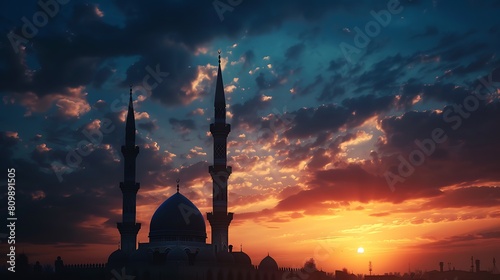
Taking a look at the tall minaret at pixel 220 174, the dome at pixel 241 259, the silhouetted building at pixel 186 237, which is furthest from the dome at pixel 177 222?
the dome at pixel 241 259

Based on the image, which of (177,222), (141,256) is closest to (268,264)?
(177,222)

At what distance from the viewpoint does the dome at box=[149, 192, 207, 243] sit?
6931cm

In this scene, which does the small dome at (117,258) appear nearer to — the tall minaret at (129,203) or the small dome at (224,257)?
the tall minaret at (129,203)

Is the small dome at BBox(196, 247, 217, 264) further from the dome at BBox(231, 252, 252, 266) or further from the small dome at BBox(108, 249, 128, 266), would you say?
the small dome at BBox(108, 249, 128, 266)

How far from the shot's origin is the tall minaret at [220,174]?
66312 millimetres

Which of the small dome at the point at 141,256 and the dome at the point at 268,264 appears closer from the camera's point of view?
the small dome at the point at 141,256

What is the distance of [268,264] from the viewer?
7006cm

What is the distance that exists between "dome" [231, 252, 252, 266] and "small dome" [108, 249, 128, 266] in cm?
1175

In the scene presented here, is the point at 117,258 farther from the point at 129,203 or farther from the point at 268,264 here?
the point at 268,264

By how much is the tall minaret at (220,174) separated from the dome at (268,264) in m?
5.81

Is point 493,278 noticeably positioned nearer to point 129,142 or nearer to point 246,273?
point 246,273

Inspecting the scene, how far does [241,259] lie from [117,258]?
44.1 feet

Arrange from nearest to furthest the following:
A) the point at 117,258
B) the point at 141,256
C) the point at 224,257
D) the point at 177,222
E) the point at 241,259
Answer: the point at 224,257, the point at 117,258, the point at 141,256, the point at 241,259, the point at 177,222

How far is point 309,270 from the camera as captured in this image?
77.6 m
